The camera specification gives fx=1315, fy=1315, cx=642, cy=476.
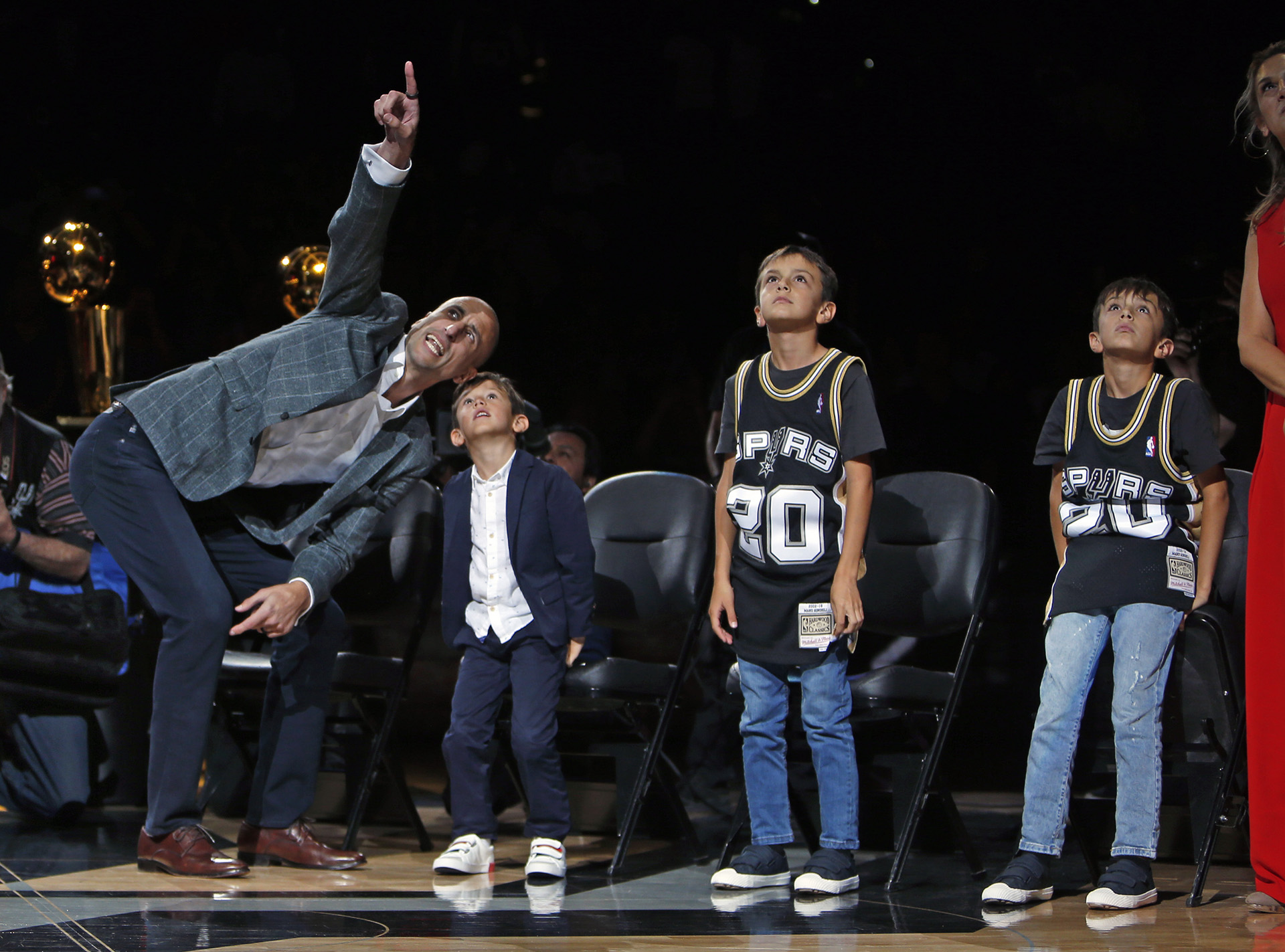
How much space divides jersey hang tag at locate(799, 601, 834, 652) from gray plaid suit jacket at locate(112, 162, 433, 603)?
1033mm

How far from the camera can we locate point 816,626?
9.34ft

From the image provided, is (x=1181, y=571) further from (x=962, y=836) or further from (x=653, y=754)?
(x=653, y=754)

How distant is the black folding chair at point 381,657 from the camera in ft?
11.1

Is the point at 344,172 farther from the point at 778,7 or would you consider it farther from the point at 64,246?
the point at 778,7

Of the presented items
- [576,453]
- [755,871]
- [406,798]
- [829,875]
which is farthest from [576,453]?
[829,875]

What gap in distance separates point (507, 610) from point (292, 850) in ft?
2.43

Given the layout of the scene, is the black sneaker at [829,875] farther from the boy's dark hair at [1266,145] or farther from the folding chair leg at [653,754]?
the boy's dark hair at [1266,145]

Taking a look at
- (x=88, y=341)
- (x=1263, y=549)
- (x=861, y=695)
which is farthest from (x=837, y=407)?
(x=88, y=341)

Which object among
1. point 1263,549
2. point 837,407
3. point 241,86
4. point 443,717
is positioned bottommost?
point 443,717

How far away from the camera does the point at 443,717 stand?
4453 mm

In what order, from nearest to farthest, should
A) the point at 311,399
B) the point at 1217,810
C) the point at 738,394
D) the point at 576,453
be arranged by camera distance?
the point at 1217,810 < the point at 311,399 < the point at 738,394 < the point at 576,453

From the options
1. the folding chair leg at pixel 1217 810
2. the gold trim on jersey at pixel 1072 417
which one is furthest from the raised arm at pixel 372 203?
the folding chair leg at pixel 1217 810

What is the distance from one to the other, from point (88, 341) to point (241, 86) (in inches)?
50.1

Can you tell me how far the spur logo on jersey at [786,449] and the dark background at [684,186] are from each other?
4.25 ft
